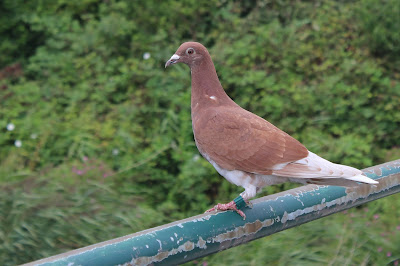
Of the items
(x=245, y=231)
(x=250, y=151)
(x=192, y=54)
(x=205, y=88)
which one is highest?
(x=192, y=54)


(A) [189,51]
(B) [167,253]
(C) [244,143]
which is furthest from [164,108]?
(B) [167,253]

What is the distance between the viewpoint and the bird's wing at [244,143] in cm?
225

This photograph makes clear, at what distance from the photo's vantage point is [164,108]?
5246 millimetres

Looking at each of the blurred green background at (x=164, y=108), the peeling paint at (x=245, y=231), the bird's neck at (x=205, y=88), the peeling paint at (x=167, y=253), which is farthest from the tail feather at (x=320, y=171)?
the blurred green background at (x=164, y=108)

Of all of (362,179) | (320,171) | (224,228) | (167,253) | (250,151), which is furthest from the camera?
(250,151)

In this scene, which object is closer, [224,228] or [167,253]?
[167,253]

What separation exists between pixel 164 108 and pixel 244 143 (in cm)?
302

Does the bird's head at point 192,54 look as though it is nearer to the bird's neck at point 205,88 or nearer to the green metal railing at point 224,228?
the bird's neck at point 205,88

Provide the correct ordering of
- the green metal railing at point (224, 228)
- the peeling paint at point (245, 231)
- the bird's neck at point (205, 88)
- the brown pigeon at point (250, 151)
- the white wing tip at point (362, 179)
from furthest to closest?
1. the bird's neck at point (205, 88)
2. the brown pigeon at point (250, 151)
3. the white wing tip at point (362, 179)
4. the peeling paint at point (245, 231)
5. the green metal railing at point (224, 228)

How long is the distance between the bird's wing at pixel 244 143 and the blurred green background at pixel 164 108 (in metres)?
1.43

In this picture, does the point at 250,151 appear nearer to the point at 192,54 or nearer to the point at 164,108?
the point at 192,54

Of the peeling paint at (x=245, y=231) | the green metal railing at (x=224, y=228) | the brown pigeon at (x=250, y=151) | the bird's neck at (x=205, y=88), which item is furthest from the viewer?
the bird's neck at (x=205, y=88)

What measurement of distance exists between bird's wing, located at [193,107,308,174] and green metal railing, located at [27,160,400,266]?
11.5 inches

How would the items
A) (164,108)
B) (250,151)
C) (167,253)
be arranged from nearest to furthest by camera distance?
(167,253) < (250,151) < (164,108)
